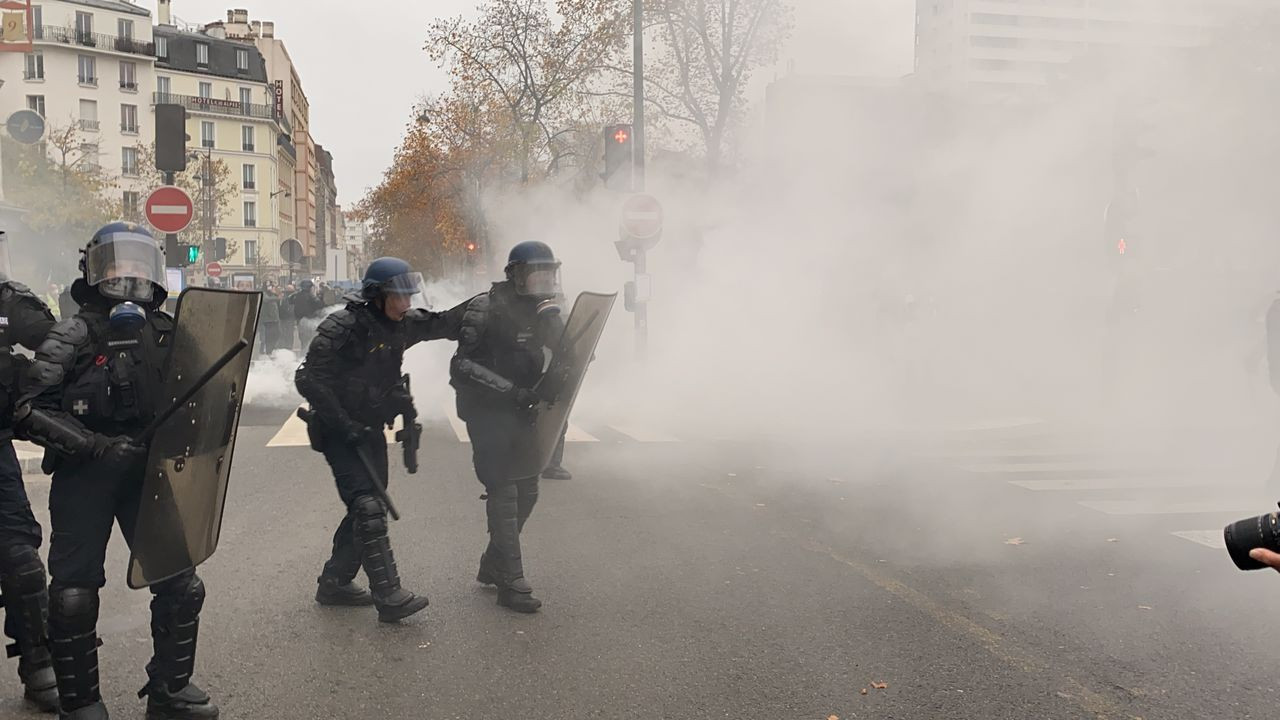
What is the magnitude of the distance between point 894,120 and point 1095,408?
422 cm

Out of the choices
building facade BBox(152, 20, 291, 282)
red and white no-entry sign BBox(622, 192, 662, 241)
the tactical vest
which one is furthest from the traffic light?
building facade BBox(152, 20, 291, 282)

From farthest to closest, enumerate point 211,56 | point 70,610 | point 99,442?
1. point 211,56
2. point 70,610
3. point 99,442

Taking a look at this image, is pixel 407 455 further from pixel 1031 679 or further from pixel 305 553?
pixel 1031 679

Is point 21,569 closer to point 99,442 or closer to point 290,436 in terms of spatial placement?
point 99,442

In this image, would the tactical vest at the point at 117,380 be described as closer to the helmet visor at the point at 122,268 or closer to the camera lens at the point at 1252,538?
the helmet visor at the point at 122,268

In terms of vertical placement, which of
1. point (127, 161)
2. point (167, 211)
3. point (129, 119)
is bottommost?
point (167, 211)

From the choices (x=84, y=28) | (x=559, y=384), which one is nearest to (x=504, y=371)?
(x=559, y=384)

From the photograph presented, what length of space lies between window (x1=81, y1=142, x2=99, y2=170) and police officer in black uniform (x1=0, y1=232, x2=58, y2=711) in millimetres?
42815

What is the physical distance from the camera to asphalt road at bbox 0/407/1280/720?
3537 millimetres

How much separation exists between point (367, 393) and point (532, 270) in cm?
91

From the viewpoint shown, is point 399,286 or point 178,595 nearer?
point 178,595

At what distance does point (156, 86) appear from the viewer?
228 feet

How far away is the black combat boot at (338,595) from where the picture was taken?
460 cm

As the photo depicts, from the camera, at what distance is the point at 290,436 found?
32.4 ft
